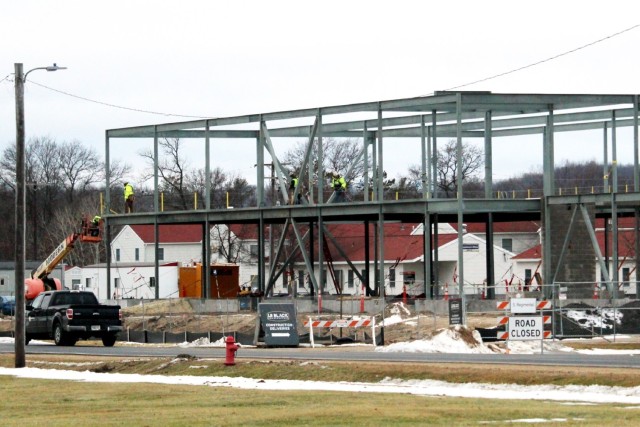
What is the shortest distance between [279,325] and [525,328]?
30.2 ft

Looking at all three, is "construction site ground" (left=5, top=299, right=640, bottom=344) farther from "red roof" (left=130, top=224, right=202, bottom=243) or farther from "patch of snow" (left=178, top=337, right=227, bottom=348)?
"red roof" (left=130, top=224, right=202, bottom=243)

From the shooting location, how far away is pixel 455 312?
46125mm

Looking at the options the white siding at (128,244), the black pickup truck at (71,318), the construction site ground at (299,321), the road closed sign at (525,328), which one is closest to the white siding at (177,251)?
the white siding at (128,244)

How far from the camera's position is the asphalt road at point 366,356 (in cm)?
3162

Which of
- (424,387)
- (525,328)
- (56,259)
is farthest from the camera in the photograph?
(56,259)

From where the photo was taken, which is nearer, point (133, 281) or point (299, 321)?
point (299, 321)

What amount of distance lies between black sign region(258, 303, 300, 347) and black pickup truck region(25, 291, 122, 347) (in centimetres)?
524

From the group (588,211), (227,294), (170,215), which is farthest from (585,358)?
(227,294)

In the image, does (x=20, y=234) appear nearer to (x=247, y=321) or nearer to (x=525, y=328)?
(x=525, y=328)

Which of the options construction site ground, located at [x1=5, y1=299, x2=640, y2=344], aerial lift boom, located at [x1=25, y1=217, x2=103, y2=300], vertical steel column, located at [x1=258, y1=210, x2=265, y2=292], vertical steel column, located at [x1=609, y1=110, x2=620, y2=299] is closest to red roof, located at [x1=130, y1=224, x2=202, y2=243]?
aerial lift boom, located at [x1=25, y1=217, x2=103, y2=300]

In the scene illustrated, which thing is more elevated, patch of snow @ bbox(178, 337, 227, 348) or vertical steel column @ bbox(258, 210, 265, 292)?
vertical steel column @ bbox(258, 210, 265, 292)

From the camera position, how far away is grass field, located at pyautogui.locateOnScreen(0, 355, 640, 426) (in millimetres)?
19891

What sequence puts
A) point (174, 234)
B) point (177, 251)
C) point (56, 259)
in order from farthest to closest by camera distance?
point (174, 234), point (177, 251), point (56, 259)

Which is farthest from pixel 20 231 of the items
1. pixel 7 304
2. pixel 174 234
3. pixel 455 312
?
pixel 174 234
